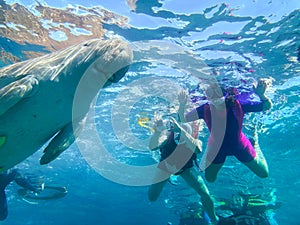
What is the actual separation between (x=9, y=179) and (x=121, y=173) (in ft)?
75.8

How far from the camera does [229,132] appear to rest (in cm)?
820

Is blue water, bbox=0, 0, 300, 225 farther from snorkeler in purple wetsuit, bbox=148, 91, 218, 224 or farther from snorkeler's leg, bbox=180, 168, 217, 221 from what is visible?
snorkeler's leg, bbox=180, 168, 217, 221

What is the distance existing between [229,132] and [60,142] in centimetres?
546

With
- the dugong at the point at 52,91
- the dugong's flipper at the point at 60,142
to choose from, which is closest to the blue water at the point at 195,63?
the dugong at the point at 52,91

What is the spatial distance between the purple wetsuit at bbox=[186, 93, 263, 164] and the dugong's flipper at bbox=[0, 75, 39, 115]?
5.70m

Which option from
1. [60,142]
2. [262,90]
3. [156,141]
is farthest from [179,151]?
[60,142]

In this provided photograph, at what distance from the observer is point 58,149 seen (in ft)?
15.3

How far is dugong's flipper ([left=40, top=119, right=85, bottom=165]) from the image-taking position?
465 cm

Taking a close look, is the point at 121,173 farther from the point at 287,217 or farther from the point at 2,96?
the point at 287,217

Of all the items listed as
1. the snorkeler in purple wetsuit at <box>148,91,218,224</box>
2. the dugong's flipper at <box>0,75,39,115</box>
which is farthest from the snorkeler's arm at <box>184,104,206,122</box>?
the dugong's flipper at <box>0,75,39,115</box>

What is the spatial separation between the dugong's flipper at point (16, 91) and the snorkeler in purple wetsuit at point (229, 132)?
5669 mm

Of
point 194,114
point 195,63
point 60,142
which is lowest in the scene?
point 194,114

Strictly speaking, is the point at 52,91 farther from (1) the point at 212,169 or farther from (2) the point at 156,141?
(1) the point at 212,169

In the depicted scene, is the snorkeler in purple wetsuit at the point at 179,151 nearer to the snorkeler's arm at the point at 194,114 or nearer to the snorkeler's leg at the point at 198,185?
the snorkeler's leg at the point at 198,185
